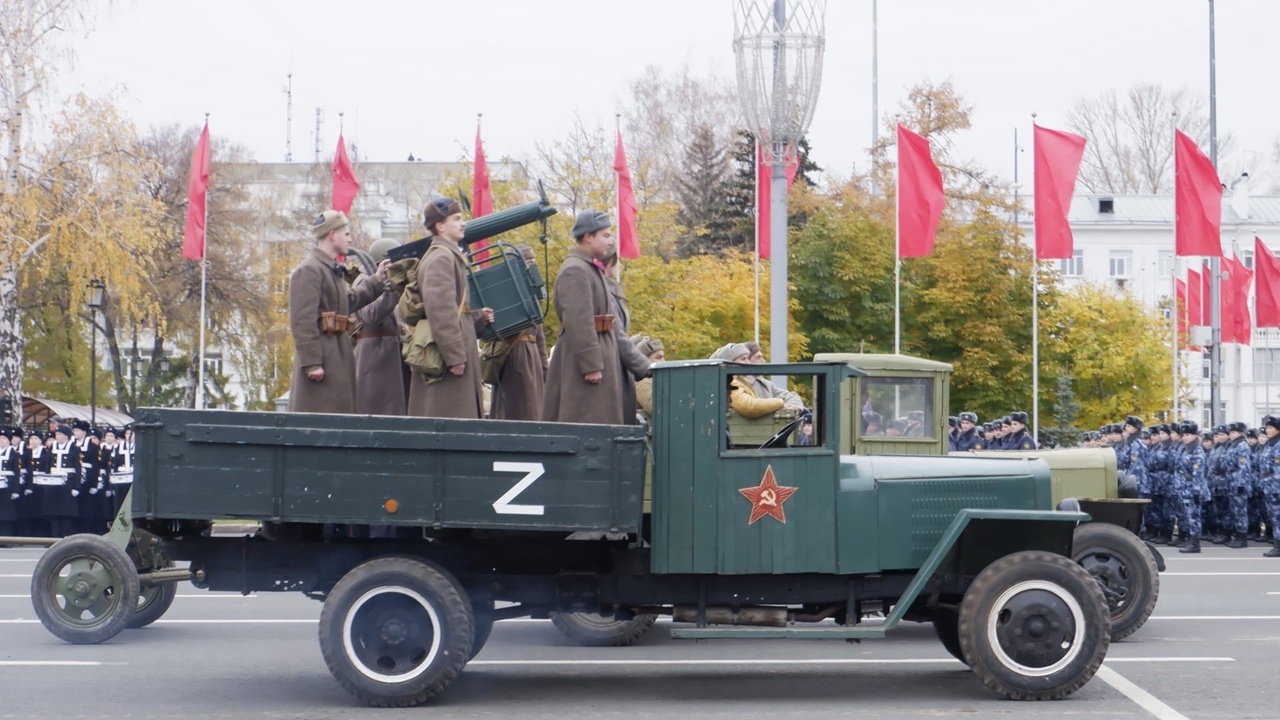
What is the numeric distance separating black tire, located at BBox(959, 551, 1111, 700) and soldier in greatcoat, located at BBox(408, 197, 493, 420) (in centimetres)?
316

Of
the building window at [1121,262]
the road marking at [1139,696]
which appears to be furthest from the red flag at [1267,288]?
the building window at [1121,262]

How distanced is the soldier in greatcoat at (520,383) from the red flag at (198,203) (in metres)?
21.7

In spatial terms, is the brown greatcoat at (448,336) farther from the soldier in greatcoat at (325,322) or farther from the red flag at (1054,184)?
the red flag at (1054,184)

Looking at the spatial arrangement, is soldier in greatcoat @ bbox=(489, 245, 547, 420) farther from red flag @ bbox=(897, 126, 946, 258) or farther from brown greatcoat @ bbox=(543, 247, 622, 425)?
red flag @ bbox=(897, 126, 946, 258)

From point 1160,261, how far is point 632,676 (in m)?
75.7

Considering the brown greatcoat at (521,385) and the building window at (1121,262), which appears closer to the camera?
the brown greatcoat at (521,385)

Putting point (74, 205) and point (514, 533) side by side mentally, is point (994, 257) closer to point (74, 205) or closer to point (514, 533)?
point (74, 205)

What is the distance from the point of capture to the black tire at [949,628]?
9172 mm

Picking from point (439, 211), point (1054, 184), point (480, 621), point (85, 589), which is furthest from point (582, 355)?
point (1054, 184)

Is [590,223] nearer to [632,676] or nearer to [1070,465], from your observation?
[632,676]

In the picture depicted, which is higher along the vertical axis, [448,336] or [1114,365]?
[1114,365]

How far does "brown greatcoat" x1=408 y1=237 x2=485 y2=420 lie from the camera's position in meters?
9.20

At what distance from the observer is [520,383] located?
34.3 ft

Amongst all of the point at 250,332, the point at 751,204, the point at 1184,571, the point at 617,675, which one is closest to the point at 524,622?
the point at 617,675
